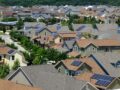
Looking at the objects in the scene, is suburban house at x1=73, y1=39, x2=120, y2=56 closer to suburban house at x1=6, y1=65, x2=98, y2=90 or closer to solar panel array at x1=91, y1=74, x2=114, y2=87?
suburban house at x1=6, y1=65, x2=98, y2=90

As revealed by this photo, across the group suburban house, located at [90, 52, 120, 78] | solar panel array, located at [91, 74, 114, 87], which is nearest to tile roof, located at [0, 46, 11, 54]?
suburban house, located at [90, 52, 120, 78]

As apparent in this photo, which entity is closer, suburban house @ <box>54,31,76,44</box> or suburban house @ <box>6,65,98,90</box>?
suburban house @ <box>6,65,98,90</box>

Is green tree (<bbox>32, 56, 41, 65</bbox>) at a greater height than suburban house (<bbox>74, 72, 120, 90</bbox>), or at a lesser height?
lesser

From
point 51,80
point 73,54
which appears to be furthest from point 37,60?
point 51,80

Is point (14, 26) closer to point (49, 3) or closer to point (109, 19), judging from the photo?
point (109, 19)

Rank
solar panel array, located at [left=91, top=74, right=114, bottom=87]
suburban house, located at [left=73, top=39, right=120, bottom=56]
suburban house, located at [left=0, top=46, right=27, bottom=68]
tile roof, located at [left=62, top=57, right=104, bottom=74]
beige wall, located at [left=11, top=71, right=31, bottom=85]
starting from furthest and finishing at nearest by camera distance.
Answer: suburban house, located at [left=73, top=39, right=120, bottom=56] → suburban house, located at [left=0, top=46, right=27, bottom=68] → tile roof, located at [left=62, top=57, right=104, bottom=74] → beige wall, located at [left=11, top=71, right=31, bottom=85] → solar panel array, located at [left=91, top=74, right=114, bottom=87]

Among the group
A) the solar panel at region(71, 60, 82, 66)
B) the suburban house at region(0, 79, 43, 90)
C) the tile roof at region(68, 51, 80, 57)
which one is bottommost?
the tile roof at region(68, 51, 80, 57)

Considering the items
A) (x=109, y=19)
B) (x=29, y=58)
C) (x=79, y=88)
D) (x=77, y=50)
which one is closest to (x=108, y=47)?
(x=77, y=50)
